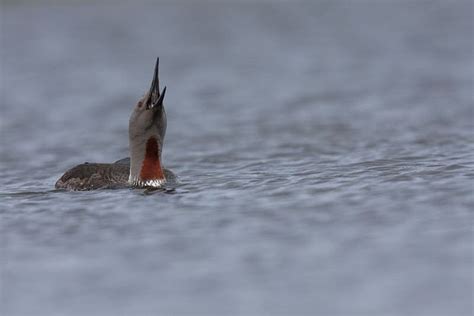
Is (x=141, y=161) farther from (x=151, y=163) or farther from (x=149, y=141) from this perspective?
(x=149, y=141)

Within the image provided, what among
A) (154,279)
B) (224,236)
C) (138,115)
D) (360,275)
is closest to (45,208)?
(138,115)

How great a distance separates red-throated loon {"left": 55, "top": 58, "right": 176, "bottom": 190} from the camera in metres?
12.0

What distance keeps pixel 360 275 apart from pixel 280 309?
2.65ft

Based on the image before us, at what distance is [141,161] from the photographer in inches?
475

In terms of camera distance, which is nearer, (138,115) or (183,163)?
(138,115)

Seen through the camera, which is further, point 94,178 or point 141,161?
point 141,161

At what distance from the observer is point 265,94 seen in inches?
785

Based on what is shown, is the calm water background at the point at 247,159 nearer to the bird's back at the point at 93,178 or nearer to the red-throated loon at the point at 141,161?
the bird's back at the point at 93,178

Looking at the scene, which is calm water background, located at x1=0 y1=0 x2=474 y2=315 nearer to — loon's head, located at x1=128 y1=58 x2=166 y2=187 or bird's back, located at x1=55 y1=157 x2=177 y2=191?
bird's back, located at x1=55 y1=157 x2=177 y2=191

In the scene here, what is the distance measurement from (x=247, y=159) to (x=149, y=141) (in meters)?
2.27

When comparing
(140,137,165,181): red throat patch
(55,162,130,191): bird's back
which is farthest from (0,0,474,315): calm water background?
(140,137,165,181): red throat patch

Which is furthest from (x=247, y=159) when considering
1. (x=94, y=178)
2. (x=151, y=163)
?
(x=94, y=178)

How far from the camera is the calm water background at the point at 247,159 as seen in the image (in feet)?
26.5

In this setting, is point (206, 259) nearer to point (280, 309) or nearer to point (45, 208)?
point (280, 309)
